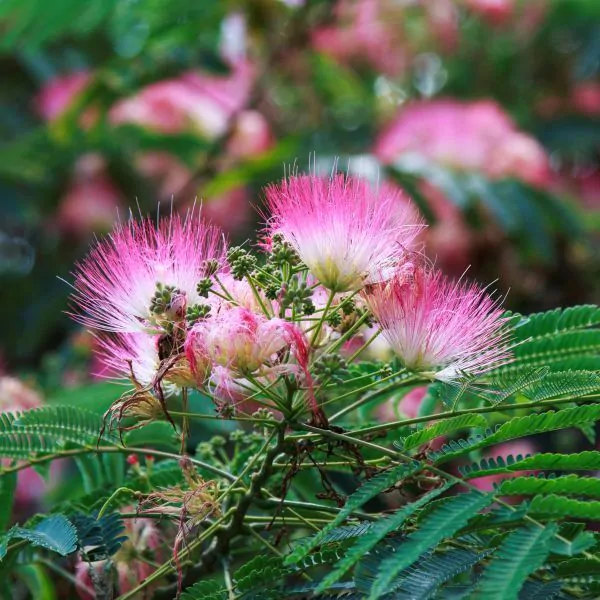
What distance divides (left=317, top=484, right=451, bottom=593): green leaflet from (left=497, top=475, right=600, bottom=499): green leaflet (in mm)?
83

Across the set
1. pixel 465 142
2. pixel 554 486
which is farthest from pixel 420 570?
pixel 465 142

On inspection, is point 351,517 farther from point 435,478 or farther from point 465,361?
point 465,361

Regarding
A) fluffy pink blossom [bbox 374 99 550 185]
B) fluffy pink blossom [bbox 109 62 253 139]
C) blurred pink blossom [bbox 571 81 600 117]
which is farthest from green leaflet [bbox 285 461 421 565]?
blurred pink blossom [bbox 571 81 600 117]

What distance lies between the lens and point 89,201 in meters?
3.85

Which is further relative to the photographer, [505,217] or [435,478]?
[505,217]

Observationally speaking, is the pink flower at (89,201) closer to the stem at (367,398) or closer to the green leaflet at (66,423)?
the green leaflet at (66,423)

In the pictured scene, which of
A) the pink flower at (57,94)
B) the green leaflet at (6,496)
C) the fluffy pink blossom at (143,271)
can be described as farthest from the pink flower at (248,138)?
the fluffy pink blossom at (143,271)

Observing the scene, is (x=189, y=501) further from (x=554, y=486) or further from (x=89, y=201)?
(x=89, y=201)

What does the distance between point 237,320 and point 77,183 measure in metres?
2.73

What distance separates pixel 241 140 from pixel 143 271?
2593mm

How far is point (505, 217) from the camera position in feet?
10.5

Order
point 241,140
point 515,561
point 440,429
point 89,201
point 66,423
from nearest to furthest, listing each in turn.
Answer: point 515,561 → point 440,429 → point 66,423 → point 89,201 → point 241,140

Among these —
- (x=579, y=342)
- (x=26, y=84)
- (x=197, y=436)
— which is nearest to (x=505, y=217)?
(x=197, y=436)

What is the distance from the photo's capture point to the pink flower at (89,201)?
3838 mm
